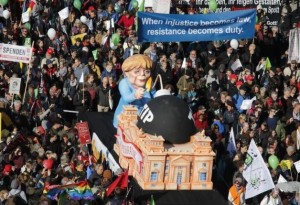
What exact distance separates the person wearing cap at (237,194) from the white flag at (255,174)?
21cm

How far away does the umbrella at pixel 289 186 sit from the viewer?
21.1 metres

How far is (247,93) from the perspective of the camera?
88.7ft

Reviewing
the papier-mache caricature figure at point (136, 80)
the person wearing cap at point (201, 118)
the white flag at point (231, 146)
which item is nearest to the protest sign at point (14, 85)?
the papier-mache caricature figure at point (136, 80)

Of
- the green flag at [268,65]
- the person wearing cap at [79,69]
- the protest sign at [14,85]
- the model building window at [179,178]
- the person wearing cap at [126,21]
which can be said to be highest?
the person wearing cap at [126,21]

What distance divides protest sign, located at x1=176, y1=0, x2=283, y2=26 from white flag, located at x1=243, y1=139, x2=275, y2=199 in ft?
37.2

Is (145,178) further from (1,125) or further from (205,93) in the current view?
(205,93)

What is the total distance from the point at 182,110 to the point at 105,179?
1901 mm

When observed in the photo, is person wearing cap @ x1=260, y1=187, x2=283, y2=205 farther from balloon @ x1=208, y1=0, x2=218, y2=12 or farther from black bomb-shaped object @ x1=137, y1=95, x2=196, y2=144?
balloon @ x1=208, y1=0, x2=218, y2=12

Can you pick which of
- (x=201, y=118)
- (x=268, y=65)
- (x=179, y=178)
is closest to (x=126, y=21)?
(x=268, y=65)

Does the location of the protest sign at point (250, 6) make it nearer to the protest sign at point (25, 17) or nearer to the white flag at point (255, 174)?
the protest sign at point (25, 17)

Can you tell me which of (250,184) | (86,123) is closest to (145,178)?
(250,184)

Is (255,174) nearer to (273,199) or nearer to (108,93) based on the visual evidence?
(273,199)

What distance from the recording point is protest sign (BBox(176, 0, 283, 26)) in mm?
32531

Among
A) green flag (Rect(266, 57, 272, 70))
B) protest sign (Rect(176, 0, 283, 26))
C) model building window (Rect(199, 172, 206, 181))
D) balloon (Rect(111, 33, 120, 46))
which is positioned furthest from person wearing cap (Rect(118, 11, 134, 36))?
model building window (Rect(199, 172, 206, 181))
